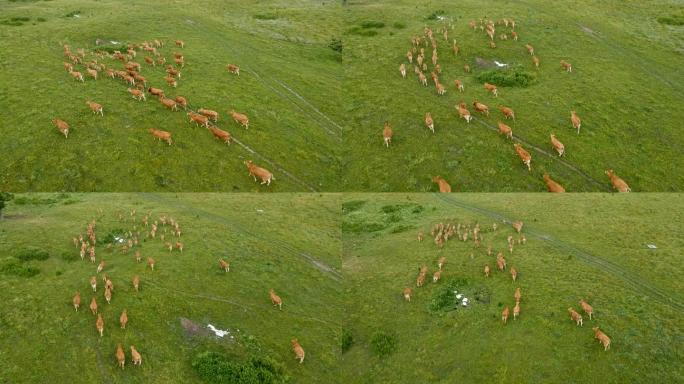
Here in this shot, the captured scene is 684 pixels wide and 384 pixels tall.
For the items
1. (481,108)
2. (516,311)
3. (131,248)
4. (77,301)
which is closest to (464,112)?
(481,108)

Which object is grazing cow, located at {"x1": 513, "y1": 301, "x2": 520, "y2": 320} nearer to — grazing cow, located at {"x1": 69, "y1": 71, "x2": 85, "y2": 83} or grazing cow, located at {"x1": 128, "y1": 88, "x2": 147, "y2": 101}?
grazing cow, located at {"x1": 128, "y1": 88, "x2": 147, "y2": 101}

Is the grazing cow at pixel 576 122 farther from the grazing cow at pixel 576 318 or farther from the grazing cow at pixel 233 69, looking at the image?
the grazing cow at pixel 233 69

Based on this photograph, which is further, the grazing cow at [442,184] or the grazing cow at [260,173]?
the grazing cow at [442,184]

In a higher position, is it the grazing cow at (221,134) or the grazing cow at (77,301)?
the grazing cow at (221,134)

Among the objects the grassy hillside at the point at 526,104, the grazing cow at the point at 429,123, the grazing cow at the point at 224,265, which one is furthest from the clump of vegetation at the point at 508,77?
the grazing cow at the point at 224,265

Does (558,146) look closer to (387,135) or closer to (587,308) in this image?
(387,135)

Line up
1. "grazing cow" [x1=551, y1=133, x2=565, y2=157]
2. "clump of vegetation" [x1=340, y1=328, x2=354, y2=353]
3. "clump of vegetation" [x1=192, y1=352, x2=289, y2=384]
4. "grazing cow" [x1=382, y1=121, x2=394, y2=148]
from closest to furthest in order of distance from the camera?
"clump of vegetation" [x1=192, y1=352, x2=289, y2=384] < "clump of vegetation" [x1=340, y1=328, x2=354, y2=353] < "grazing cow" [x1=551, y1=133, x2=565, y2=157] < "grazing cow" [x1=382, y1=121, x2=394, y2=148]

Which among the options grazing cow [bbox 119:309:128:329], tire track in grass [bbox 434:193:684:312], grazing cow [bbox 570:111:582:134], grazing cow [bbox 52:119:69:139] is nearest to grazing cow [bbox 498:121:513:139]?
grazing cow [bbox 570:111:582:134]

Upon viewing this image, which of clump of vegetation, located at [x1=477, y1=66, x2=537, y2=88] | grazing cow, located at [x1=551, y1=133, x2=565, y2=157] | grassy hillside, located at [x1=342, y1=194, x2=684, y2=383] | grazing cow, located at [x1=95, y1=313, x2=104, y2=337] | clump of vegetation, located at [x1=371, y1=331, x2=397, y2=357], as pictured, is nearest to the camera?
grassy hillside, located at [x1=342, y1=194, x2=684, y2=383]
